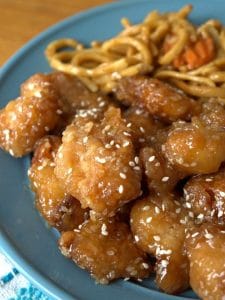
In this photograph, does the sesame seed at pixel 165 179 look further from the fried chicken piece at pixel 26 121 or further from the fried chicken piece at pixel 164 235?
the fried chicken piece at pixel 26 121

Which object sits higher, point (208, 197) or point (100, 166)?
point (100, 166)

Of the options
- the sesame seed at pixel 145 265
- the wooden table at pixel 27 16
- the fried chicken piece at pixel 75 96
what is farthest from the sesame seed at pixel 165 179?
the wooden table at pixel 27 16

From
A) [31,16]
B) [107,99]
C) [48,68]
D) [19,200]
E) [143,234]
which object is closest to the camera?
[143,234]

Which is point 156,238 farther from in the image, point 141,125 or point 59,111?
point 59,111

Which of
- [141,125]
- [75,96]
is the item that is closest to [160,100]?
[141,125]

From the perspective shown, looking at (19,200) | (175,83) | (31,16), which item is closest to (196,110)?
(175,83)

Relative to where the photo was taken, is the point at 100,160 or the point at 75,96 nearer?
the point at 100,160

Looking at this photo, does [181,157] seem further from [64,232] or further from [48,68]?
[48,68]
